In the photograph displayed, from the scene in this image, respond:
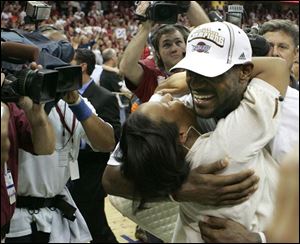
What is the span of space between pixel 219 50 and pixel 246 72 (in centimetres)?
10

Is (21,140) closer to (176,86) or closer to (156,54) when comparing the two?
(176,86)

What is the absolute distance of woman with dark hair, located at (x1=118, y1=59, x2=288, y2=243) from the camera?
3.90ft

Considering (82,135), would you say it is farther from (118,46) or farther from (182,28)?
(118,46)

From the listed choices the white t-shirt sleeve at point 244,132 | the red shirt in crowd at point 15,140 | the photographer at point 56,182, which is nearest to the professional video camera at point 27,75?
the red shirt in crowd at point 15,140

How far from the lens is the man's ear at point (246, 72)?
1370 millimetres

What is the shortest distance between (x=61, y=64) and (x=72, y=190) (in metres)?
1.59

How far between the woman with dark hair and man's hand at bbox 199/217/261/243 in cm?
2

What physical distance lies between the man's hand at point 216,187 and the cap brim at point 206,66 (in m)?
0.22

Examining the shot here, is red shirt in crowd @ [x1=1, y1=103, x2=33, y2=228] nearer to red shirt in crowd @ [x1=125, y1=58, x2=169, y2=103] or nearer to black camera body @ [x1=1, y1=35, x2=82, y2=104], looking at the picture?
black camera body @ [x1=1, y1=35, x2=82, y2=104]

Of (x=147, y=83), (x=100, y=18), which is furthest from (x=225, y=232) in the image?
(x=100, y=18)

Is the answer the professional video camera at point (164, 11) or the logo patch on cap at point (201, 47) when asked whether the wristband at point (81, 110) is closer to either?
the professional video camera at point (164, 11)

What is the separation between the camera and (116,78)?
233 inches

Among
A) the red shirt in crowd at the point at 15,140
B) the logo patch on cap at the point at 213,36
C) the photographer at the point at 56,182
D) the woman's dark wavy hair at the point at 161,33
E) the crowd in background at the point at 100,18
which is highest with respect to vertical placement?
the logo patch on cap at the point at 213,36

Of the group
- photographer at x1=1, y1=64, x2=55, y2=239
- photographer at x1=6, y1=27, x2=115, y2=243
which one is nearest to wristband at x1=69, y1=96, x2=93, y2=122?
photographer at x1=6, y1=27, x2=115, y2=243
